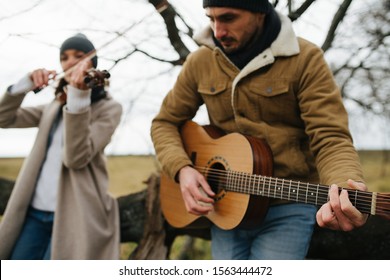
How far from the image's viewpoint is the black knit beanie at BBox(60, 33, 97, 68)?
79.0 inches

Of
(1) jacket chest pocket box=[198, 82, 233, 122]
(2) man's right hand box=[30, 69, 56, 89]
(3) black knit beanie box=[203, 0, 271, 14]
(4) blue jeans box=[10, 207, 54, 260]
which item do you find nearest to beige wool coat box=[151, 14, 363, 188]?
(1) jacket chest pocket box=[198, 82, 233, 122]

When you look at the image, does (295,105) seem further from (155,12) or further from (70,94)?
(70,94)

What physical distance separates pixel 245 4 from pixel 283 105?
0.42 metres

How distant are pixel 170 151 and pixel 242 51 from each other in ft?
1.76

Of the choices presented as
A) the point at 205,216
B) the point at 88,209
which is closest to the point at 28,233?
the point at 88,209

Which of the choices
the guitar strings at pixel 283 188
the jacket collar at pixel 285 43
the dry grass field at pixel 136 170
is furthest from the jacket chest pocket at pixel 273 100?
the dry grass field at pixel 136 170

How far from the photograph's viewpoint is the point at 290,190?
159 centimetres

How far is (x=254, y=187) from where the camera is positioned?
1.69 metres

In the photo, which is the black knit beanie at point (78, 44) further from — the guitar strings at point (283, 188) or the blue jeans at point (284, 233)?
the blue jeans at point (284, 233)

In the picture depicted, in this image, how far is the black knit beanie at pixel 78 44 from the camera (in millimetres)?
2008

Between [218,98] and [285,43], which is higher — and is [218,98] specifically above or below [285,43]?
below

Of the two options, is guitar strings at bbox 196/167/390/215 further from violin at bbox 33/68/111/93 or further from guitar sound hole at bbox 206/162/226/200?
violin at bbox 33/68/111/93

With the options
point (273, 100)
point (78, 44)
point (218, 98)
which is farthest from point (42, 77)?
point (273, 100)

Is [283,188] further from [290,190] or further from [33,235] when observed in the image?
[33,235]
